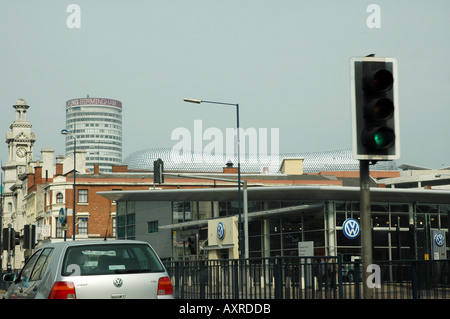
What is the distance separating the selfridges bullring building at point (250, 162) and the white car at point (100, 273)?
136 metres

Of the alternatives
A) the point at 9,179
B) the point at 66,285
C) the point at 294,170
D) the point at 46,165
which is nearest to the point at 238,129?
the point at 66,285

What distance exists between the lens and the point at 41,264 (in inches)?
466

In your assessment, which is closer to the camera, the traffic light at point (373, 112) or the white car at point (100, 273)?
the traffic light at point (373, 112)

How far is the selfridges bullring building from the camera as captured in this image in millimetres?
154125

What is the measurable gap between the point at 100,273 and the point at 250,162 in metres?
159

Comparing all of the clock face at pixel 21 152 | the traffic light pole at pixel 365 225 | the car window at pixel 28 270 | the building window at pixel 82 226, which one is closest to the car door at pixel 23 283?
the car window at pixel 28 270

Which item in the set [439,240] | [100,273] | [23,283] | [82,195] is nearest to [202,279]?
[23,283]

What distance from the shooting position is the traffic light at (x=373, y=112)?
8336 millimetres

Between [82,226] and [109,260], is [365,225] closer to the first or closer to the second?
[109,260]

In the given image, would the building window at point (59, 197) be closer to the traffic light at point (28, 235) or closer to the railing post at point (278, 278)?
the traffic light at point (28, 235)

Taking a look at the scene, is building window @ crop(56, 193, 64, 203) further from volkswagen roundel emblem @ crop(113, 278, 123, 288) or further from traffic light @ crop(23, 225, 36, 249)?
volkswagen roundel emblem @ crop(113, 278, 123, 288)
